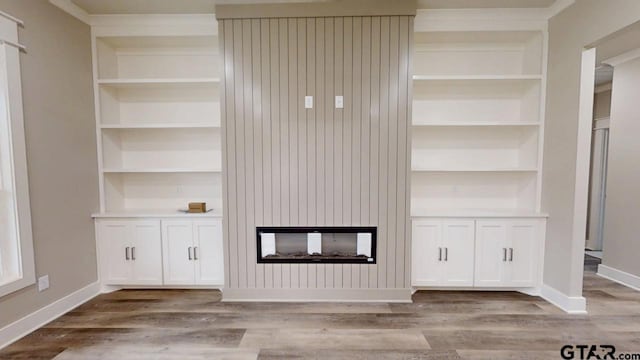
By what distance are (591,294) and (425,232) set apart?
6.14 ft

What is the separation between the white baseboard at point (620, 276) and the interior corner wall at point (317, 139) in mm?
2612

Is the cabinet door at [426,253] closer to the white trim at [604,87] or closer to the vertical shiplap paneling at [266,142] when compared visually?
the vertical shiplap paneling at [266,142]

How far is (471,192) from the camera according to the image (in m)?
3.36

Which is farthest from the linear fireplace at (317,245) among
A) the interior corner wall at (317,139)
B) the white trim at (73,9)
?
the white trim at (73,9)

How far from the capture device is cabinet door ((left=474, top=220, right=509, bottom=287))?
2.96m

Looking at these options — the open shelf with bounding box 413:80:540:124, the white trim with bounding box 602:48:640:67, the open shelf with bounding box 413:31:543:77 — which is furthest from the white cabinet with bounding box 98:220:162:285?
the white trim with bounding box 602:48:640:67

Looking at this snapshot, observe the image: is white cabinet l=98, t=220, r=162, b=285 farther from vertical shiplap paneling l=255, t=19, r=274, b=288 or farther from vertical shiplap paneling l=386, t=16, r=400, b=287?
vertical shiplap paneling l=386, t=16, r=400, b=287

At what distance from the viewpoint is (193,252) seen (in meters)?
3.05

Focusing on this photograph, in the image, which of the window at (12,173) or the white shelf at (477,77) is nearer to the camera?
the window at (12,173)

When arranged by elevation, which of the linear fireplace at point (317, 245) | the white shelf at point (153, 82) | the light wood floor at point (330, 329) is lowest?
the light wood floor at point (330, 329)

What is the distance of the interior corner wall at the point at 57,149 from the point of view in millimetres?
2379

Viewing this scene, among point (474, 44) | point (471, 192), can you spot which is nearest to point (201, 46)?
point (474, 44)

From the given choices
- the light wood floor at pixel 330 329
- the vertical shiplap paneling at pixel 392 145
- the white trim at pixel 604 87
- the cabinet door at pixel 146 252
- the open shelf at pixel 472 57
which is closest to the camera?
the light wood floor at pixel 330 329

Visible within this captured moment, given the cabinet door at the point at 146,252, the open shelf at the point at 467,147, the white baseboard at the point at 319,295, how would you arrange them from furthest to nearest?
the open shelf at the point at 467,147 → the cabinet door at the point at 146,252 → the white baseboard at the point at 319,295
